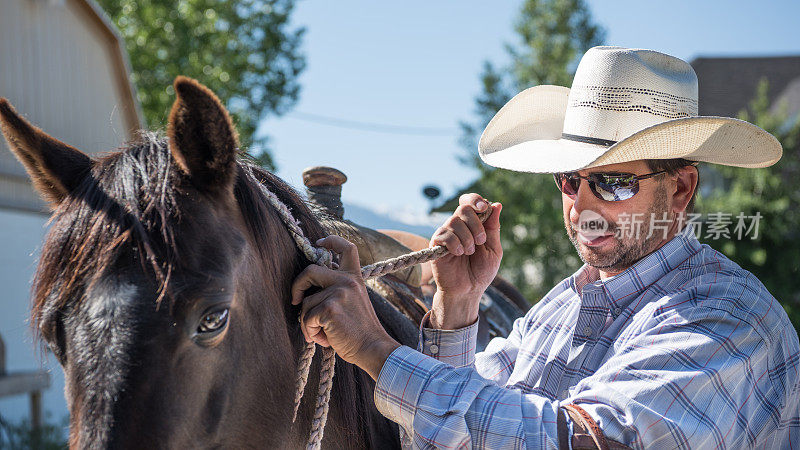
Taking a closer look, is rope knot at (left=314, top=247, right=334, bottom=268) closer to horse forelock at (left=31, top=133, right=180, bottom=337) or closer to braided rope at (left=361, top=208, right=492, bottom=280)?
braided rope at (left=361, top=208, right=492, bottom=280)

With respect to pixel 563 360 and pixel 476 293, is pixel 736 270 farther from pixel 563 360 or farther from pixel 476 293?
pixel 476 293

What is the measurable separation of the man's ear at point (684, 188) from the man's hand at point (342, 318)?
40.7 inches

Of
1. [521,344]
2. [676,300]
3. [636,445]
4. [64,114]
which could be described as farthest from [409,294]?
[64,114]

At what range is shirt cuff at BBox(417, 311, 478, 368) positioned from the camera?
196 centimetres

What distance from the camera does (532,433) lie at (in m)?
1.42

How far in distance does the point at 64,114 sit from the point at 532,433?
10.9 meters

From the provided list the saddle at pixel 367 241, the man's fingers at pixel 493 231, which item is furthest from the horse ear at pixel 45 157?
the man's fingers at pixel 493 231

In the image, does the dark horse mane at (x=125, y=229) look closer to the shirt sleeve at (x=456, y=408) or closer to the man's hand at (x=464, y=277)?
the shirt sleeve at (x=456, y=408)

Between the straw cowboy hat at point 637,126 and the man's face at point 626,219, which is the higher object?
the straw cowboy hat at point 637,126

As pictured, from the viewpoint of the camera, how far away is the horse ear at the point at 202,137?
1.32 metres

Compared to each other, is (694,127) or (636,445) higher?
(694,127)

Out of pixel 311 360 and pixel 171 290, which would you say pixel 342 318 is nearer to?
pixel 311 360

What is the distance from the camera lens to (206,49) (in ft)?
54.8

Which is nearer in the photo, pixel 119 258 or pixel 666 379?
pixel 119 258
